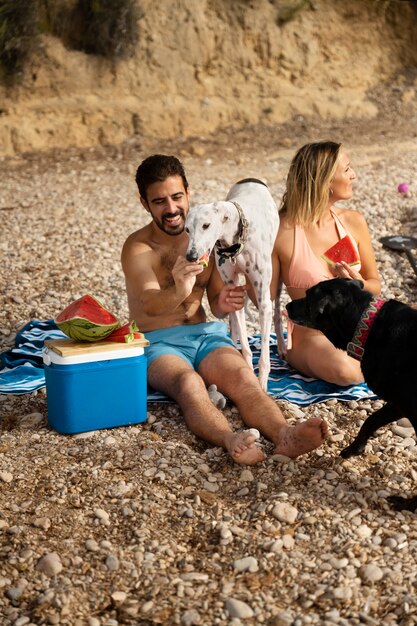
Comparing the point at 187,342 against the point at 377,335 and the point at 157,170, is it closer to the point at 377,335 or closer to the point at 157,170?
the point at 157,170

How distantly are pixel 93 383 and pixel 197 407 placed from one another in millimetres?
610

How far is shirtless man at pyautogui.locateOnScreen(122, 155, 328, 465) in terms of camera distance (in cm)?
461

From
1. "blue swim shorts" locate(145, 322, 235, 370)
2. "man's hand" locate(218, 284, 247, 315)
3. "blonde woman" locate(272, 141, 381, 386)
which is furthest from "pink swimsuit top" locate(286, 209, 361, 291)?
"man's hand" locate(218, 284, 247, 315)

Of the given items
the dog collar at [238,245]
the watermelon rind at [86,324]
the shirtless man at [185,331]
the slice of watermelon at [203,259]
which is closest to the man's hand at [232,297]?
the shirtless man at [185,331]

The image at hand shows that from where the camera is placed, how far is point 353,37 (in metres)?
15.5

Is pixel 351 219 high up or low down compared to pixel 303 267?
up

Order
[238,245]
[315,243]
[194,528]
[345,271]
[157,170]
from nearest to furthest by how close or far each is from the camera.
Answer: [194,528]
[238,245]
[157,170]
[345,271]
[315,243]

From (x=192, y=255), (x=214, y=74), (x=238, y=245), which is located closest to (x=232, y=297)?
(x=238, y=245)

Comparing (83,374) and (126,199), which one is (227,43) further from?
(83,374)

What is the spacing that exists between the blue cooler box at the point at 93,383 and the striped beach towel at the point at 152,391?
15.9 inches

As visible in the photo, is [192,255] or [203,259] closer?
[192,255]

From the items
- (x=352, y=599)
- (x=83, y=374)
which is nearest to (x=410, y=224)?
Result: (x=83, y=374)

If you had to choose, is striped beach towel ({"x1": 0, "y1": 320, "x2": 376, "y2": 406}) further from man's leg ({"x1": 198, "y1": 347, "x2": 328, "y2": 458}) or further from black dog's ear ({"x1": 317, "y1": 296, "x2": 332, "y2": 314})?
black dog's ear ({"x1": 317, "y1": 296, "x2": 332, "y2": 314})

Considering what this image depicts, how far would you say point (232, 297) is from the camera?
194 inches
